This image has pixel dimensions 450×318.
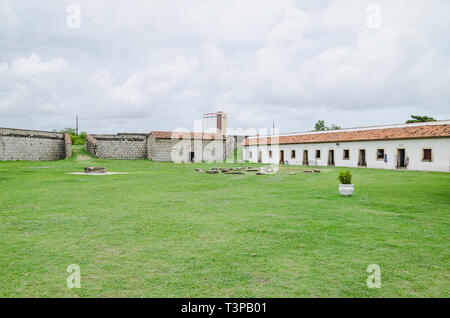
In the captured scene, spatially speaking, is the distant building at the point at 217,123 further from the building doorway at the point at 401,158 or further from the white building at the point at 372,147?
the building doorway at the point at 401,158

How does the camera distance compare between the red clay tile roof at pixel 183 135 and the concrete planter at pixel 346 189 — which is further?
the red clay tile roof at pixel 183 135

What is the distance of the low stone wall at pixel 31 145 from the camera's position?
103ft

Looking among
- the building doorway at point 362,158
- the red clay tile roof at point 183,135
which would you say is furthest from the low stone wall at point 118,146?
the building doorway at point 362,158

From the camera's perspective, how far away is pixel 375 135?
2908 cm

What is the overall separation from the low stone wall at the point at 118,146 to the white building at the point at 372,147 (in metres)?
16.1

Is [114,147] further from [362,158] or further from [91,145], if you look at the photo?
[362,158]

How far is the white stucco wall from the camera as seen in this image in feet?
77.9

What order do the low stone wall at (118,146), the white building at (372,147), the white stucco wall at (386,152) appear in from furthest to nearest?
the low stone wall at (118,146), the white building at (372,147), the white stucco wall at (386,152)

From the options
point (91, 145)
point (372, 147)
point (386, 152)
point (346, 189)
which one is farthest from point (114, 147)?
point (346, 189)

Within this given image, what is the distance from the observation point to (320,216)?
7305mm

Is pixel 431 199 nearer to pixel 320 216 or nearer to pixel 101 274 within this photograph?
pixel 320 216

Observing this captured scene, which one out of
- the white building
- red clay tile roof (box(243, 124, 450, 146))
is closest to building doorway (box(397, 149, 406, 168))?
the white building
